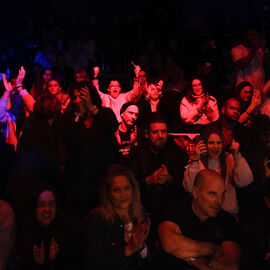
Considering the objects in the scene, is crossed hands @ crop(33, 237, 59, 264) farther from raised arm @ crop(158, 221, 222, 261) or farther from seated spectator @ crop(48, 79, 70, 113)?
seated spectator @ crop(48, 79, 70, 113)

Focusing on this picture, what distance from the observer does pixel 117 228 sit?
410 cm

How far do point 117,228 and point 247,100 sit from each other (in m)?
3.36

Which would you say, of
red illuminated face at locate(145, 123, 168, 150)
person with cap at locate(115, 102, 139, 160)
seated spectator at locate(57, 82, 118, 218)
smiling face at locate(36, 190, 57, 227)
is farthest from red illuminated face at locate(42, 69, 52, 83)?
smiling face at locate(36, 190, 57, 227)

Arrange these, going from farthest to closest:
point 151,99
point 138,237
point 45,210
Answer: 1. point 151,99
2. point 45,210
3. point 138,237

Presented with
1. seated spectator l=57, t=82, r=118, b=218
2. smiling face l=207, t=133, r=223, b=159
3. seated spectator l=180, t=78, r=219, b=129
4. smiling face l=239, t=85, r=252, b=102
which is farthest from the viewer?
smiling face l=239, t=85, r=252, b=102

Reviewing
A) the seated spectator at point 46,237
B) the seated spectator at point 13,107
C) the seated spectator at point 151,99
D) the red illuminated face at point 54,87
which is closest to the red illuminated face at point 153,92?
the seated spectator at point 151,99

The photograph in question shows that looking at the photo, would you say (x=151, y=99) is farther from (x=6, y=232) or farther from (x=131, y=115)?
(x=6, y=232)

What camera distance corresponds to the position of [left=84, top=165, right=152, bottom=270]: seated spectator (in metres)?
3.98

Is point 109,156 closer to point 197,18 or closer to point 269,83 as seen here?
point 269,83

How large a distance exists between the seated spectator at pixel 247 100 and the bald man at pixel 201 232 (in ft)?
8.59

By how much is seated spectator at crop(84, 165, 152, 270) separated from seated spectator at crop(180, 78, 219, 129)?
2580 millimetres

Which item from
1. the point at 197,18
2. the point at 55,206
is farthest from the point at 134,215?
the point at 197,18

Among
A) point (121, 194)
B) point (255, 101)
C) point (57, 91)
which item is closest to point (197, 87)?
point (255, 101)

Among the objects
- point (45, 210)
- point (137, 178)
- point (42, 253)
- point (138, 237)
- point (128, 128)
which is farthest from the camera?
point (128, 128)
